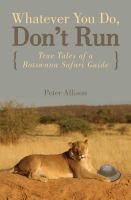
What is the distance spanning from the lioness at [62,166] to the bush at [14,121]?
14605mm

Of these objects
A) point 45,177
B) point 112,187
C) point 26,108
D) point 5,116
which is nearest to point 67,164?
point 45,177

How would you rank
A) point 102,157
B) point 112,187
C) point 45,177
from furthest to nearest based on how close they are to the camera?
point 102,157 < point 45,177 < point 112,187

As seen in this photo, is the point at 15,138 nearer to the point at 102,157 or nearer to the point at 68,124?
the point at 68,124

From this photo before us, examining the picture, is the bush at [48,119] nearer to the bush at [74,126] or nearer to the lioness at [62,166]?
the bush at [74,126]

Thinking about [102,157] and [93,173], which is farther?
[102,157]

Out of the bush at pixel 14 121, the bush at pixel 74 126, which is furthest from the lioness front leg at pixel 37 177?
the bush at pixel 74 126

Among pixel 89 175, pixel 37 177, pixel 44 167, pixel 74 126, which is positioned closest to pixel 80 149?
pixel 89 175

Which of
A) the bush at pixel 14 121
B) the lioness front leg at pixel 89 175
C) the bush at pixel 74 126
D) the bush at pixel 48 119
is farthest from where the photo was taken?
the bush at pixel 48 119

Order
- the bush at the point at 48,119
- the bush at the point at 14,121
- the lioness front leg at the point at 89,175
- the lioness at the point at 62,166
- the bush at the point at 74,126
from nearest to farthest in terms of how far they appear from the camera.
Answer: the lioness front leg at the point at 89,175
the lioness at the point at 62,166
the bush at the point at 14,121
the bush at the point at 74,126
the bush at the point at 48,119

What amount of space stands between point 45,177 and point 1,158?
665 cm

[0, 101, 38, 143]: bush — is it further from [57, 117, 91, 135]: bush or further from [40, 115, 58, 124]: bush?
[40, 115, 58, 124]: bush

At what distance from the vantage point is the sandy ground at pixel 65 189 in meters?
10.1

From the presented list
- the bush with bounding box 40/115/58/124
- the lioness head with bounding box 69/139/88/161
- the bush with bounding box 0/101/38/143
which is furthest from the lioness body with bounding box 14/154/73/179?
the bush with bounding box 40/115/58/124

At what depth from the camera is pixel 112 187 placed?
10.2 meters
